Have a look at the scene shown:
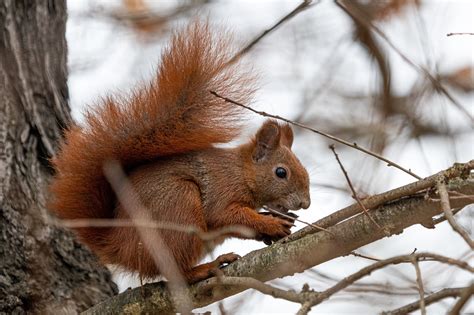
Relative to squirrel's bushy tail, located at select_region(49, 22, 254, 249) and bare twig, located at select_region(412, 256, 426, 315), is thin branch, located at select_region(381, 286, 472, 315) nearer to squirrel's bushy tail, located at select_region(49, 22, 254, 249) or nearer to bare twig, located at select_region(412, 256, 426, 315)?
bare twig, located at select_region(412, 256, 426, 315)

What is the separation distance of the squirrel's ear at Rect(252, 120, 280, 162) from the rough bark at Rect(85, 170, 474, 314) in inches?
32.0

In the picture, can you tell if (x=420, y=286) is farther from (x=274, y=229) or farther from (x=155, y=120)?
A: (x=155, y=120)

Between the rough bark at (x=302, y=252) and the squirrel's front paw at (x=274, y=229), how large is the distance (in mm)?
331

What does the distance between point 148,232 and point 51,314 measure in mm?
445

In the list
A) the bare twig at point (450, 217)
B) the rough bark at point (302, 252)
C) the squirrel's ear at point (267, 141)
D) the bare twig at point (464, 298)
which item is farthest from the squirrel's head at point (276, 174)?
the bare twig at point (464, 298)

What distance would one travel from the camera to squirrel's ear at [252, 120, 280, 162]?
291 centimetres

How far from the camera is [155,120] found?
2.44 m

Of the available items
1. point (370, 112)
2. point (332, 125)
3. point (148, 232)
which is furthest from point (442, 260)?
point (332, 125)

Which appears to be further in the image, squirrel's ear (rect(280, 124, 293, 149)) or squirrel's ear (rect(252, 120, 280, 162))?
squirrel's ear (rect(280, 124, 293, 149))

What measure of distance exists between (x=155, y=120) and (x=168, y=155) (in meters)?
0.17

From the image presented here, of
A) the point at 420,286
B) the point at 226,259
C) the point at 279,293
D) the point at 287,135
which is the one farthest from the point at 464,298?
the point at 287,135

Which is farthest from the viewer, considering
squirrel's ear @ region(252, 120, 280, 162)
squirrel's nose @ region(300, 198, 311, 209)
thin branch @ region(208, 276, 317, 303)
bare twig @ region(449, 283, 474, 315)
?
squirrel's ear @ region(252, 120, 280, 162)

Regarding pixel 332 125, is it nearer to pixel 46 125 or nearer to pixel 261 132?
pixel 261 132

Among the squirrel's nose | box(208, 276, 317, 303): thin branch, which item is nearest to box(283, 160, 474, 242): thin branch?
box(208, 276, 317, 303): thin branch
